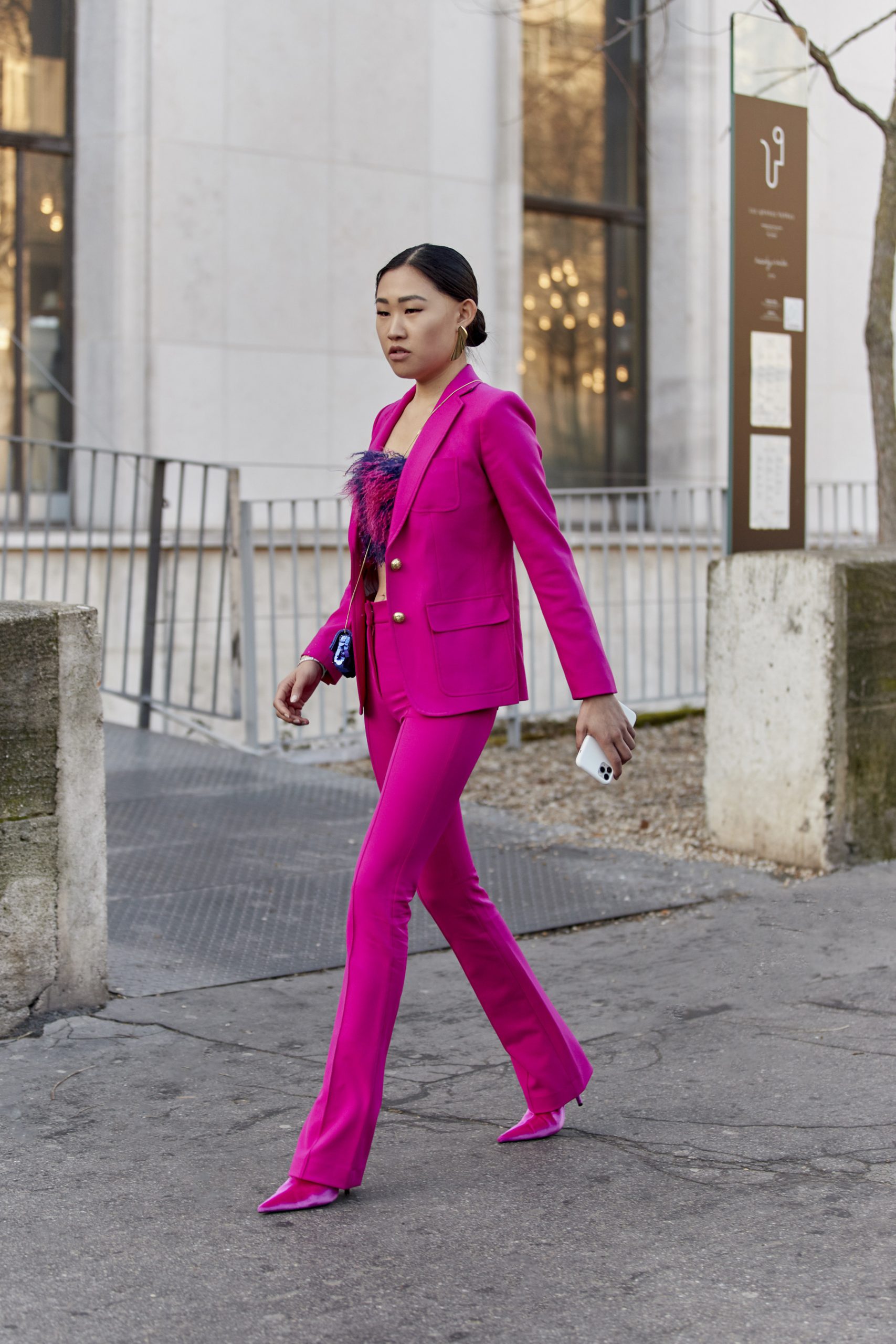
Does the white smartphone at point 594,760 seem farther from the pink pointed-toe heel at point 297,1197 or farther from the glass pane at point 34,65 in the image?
the glass pane at point 34,65

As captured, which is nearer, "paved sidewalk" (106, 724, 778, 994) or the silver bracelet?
the silver bracelet

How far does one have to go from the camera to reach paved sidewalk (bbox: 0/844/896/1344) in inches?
109

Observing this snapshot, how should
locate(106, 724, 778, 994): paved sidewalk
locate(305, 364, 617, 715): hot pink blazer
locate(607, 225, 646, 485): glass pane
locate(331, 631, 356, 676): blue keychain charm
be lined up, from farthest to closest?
locate(607, 225, 646, 485): glass pane
locate(106, 724, 778, 994): paved sidewalk
locate(331, 631, 356, 676): blue keychain charm
locate(305, 364, 617, 715): hot pink blazer

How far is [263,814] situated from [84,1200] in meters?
3.94

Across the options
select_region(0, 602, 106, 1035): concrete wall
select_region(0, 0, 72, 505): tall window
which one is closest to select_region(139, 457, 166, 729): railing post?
select_region(0, 0, 72, 505): tall window

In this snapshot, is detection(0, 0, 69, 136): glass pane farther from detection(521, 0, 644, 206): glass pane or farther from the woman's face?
the woman's face

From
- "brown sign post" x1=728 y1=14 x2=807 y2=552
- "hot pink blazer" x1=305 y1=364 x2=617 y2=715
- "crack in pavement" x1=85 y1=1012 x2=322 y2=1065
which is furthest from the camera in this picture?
"brown sign post" x1=728 y1=14 x2=807 y2=552

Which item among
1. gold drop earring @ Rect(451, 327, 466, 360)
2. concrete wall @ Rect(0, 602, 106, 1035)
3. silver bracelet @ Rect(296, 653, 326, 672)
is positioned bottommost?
concrete wall @ Rect(0, 602, 106, 1035)

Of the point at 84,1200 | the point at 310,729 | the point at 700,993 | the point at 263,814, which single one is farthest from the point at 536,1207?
the point at 310,729

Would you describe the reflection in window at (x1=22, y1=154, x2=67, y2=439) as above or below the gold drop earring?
above

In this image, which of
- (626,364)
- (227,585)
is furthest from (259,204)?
(626,364)

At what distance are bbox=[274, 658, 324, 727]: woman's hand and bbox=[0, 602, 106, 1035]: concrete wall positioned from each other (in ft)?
3.58

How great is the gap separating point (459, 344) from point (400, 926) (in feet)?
4.04

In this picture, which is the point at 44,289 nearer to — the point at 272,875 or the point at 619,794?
the point at 619,794
